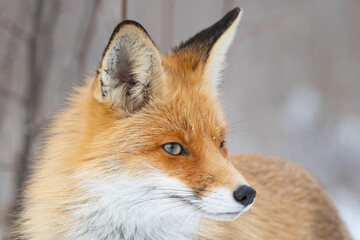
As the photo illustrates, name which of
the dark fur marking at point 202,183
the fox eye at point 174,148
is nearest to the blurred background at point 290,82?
the fox eye at point 174,148

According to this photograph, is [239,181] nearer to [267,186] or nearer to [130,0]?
[267,186]

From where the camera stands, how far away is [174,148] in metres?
1.84

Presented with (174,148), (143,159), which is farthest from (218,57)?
(143,159)

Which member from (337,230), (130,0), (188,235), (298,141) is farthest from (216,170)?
(298,141)

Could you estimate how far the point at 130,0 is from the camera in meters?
5.66

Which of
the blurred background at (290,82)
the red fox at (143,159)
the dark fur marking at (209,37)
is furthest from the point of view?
the blurred background at (290,82)

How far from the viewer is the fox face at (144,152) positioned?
1.75 meters

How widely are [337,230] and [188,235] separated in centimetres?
124

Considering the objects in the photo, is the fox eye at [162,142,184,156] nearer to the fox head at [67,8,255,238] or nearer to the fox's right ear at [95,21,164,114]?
the fox head at [67,8,255,238]

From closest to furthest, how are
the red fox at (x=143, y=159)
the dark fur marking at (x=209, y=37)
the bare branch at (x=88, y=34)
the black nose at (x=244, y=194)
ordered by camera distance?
the black nose at (x=244, y=194)
the red fox at (x=143, y=159)
the dark fur marking at (x=209, y=37)
the bare branch at (x=88, y=34)

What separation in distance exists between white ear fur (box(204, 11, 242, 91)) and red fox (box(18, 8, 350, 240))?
0.01 metres

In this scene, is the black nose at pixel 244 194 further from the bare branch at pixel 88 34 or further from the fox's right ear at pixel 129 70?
the bare branch at pixel 88 34

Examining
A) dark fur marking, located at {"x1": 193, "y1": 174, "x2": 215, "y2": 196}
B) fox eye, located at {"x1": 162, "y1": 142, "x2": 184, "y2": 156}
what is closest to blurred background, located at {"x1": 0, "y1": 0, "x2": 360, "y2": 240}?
fox eye, located at {"x1": 162, "y1": 142, "x2": 184, "y2": 156}

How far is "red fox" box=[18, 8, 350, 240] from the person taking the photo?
177 centimetres
